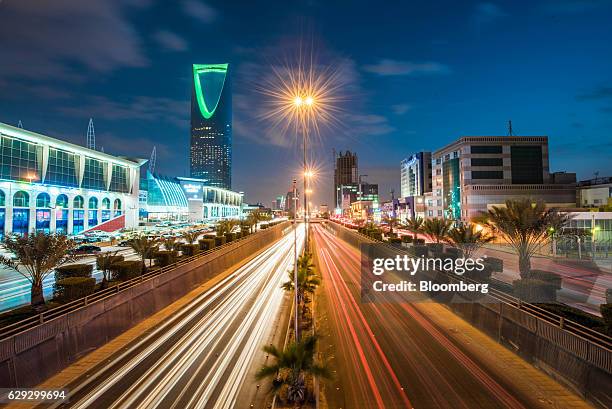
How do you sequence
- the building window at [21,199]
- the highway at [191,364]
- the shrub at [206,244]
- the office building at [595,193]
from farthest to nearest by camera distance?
the office building at [595,193] < the building window at [21,199] < the shrub at [206,244] < the highway at [191,364]

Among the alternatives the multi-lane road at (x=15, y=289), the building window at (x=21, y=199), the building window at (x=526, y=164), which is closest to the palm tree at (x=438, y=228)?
the multi-lane road at (x=15, y=289)

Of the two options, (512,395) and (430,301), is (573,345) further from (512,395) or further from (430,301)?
(430,301)

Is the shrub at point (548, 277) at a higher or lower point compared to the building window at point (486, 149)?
lower

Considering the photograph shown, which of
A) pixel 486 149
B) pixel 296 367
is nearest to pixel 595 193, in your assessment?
pixel 486 149

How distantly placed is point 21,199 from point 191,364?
60.8 meters

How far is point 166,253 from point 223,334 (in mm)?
10366

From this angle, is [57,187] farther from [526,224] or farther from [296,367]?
[526,224]

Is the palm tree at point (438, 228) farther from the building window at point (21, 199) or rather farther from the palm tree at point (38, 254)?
the building window at point (21, 199)

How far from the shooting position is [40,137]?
58281 millimetres

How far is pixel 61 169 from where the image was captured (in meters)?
63.0

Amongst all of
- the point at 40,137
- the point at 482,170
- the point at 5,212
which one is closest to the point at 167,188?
the point at 40,137

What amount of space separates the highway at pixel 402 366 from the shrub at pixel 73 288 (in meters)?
11.4

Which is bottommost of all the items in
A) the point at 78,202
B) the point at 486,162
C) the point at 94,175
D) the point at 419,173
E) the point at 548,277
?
the point at 548,277

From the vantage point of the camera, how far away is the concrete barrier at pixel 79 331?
32.8 feet
